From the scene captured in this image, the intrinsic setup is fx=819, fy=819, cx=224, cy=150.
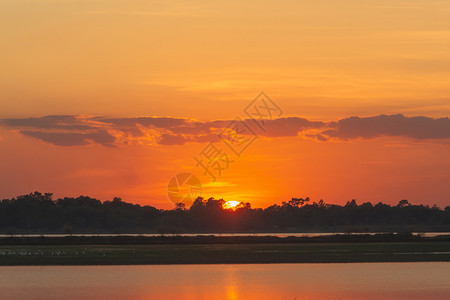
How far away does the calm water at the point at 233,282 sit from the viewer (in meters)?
50.7

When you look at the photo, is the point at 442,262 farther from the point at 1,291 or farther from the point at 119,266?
the point at 1,291

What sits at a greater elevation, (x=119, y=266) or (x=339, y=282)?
(x=119, y=266)

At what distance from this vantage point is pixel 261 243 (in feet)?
401

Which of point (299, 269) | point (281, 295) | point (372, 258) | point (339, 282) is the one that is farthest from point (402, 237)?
point (281, 295)

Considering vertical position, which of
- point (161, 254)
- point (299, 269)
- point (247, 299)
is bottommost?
point (247, 299)

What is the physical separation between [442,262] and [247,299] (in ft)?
114

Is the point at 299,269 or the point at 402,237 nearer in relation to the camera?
the point at 299,269

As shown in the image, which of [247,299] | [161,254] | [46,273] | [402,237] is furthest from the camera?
[402,237]

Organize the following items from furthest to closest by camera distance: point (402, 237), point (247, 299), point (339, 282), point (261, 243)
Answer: point (402, 237)
point (261, 243)
point (339, 282)
point (247, 299)

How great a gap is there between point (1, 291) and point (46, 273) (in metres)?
15.7

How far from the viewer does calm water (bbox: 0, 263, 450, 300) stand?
166 ft

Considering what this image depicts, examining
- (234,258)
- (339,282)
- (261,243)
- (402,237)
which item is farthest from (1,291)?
(402,237)

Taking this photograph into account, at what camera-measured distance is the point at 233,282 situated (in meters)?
58.7

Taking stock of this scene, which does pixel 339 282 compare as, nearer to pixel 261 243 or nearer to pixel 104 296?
pixel 104 296
